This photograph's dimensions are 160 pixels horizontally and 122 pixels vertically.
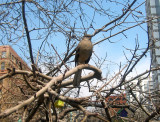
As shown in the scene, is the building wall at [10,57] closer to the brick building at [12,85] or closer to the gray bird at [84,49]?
the brick building at [12,85]

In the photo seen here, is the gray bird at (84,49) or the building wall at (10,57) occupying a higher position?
the building wall at (10,57)

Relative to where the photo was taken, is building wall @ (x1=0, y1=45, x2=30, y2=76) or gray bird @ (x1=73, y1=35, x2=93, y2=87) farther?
building wall @ (x1=0, y1=45, x2=30, y2=76)

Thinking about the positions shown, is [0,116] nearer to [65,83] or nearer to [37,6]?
[65,83]

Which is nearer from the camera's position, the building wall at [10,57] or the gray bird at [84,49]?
the gray bird at [84,49]

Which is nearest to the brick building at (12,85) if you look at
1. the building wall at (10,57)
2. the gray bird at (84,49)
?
the building wall at (10,57)

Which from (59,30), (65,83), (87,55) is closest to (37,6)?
(59,30)

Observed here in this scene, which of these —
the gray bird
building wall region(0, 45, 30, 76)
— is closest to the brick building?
building wall region(0, 45, 30, 76)

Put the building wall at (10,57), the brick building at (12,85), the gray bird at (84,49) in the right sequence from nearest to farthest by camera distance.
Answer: the gray bird at (84,49) < the brick building at (12,85) < the building wall at (10,57)

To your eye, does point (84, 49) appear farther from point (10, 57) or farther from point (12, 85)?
point (12, 85)

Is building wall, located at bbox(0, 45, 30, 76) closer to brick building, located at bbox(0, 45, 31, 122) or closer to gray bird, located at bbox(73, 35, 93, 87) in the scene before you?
brick building, located at bbox(0, 45, 31, 122)

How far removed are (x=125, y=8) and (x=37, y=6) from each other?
1.89 m

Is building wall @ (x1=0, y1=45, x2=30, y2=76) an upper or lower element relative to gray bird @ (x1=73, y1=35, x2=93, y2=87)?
upper

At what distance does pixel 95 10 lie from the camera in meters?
3.99

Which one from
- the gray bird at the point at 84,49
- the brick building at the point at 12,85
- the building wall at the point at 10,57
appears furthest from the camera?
the building wall at the point at 10,57
